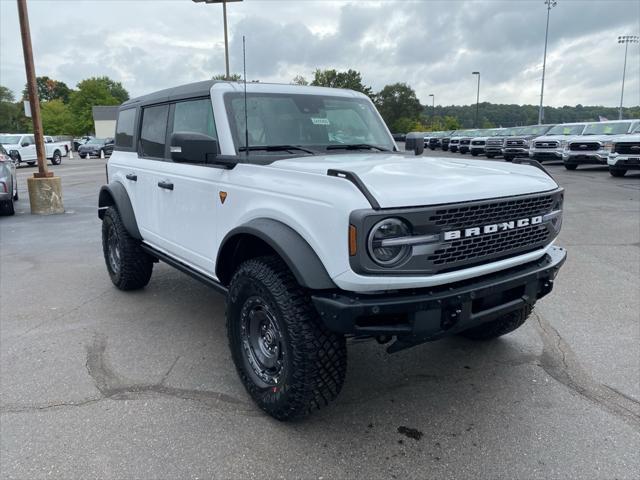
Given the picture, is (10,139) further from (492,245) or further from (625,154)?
(492,245)

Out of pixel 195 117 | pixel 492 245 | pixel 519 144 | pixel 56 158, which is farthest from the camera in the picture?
pixel 56 158

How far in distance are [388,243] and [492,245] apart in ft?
2.29

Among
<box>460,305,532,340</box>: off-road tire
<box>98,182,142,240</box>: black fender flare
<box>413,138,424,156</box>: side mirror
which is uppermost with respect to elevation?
<box>413,138,424,156</box>: side mirror

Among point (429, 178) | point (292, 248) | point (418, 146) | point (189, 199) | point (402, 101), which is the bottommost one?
point (292, 248)

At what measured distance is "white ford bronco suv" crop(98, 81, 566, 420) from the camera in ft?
7.97

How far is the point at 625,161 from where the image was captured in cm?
1581

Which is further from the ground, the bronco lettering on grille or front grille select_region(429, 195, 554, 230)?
front grille select_region(429, 195, 554, 230)

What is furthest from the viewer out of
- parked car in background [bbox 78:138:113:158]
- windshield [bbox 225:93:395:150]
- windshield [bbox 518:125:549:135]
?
parked car in background [bbox 78:138:113:158]

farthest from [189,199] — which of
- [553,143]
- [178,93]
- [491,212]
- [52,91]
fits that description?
[52,91]

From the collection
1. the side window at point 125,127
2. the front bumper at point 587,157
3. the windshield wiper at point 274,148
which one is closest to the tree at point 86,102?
the front bumper at point 587,157

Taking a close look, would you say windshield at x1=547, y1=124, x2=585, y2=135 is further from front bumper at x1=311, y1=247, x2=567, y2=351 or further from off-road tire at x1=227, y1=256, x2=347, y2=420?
off-road tire at x1=227, y1=256, x2=347, y2=420

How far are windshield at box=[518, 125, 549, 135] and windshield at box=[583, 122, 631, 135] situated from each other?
369 centimetres

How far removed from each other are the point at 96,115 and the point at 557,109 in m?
66.4

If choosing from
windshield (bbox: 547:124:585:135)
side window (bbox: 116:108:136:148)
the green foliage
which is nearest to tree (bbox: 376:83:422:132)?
the green foliage
